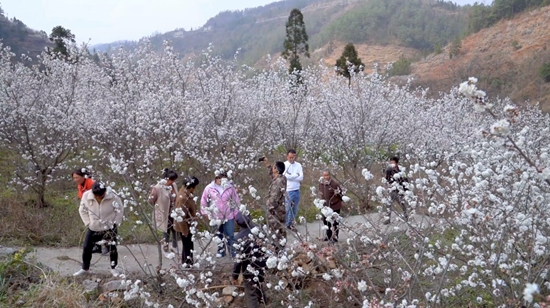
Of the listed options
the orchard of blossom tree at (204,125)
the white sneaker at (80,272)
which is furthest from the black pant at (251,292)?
the white sneaker at (80,272)

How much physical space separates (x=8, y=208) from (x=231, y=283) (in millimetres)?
5827

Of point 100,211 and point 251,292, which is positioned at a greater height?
point 100,211

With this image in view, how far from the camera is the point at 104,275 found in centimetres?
629

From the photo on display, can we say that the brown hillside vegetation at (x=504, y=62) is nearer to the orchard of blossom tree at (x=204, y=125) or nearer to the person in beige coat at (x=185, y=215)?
the orchard of blossom tree at (x=204, y=125)

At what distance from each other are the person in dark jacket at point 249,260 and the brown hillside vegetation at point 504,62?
1581 inches

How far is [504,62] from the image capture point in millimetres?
50562

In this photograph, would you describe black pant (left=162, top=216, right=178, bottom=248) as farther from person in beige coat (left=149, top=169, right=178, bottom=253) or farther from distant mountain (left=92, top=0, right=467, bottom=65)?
distant mountain (left=92, top=0, right=467, bottom=65)

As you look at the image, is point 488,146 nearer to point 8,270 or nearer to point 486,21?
point 8,270

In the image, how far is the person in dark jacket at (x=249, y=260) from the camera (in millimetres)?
4703

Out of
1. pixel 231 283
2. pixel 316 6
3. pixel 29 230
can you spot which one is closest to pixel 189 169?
pixel 29 230

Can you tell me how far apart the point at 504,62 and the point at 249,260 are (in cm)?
5499

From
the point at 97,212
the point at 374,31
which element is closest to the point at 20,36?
the point at 97,212

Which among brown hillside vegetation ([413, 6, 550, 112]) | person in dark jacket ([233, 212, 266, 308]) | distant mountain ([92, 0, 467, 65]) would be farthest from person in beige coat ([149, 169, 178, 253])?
distant mountain ([92, 0, 467, 65])

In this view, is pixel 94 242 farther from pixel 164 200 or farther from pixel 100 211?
pixel 164 200
